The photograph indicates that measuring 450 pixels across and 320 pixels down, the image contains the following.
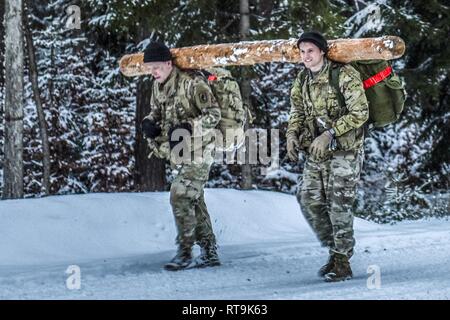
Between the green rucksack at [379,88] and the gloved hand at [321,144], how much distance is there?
30 cm

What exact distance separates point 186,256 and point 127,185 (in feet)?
42.1

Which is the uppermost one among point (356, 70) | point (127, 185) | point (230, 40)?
point (230, 40)

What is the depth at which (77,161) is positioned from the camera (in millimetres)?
19391

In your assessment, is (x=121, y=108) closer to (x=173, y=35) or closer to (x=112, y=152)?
(x=112, y=152)

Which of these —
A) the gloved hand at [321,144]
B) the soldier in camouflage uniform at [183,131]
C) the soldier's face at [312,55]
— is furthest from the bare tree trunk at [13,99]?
the gloved hand at [321,144]

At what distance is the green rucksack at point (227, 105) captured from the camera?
671 centimetres

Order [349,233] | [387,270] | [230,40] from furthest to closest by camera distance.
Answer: [230,40] → [387,270] → [349,233]

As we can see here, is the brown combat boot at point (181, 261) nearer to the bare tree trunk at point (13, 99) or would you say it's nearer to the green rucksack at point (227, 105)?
the green rucksack at point (227, 105)

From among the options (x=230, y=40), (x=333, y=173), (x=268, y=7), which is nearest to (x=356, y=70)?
(x=333, y=173)

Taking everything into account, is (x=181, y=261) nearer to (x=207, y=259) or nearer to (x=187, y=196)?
(x=207, y=259)

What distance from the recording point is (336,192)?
19.9ft

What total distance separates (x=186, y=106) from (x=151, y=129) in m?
0.37

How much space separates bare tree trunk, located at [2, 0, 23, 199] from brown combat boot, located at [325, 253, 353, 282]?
292 inches

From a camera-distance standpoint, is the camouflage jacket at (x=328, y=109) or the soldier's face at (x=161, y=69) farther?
the soldier's face at (x=161, y=69)
